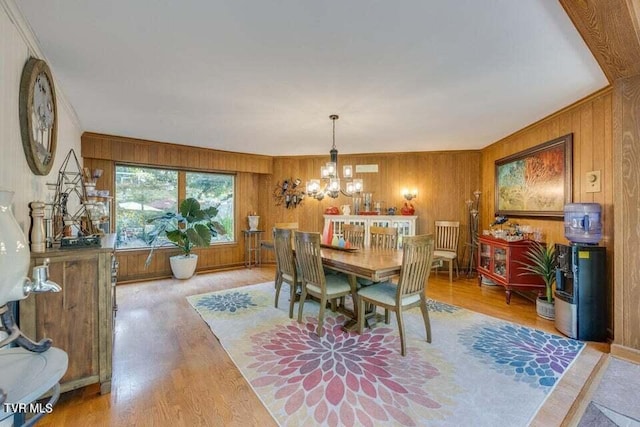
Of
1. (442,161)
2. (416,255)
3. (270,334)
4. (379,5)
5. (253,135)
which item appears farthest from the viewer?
(442,161)

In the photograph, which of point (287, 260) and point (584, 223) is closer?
point (584, 223)

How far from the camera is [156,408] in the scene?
1.85 m

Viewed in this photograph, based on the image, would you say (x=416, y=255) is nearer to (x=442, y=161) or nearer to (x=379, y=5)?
(x=379, y=5)

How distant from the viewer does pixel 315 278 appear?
2.94m

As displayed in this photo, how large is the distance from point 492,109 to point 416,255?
7.10 ft

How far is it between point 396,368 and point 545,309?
→ 227 centimetres

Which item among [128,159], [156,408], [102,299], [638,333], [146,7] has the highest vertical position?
[146,7]

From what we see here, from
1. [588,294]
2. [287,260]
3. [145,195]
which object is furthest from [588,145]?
[145,195]

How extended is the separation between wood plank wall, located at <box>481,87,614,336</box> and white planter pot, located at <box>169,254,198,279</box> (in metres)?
5.51

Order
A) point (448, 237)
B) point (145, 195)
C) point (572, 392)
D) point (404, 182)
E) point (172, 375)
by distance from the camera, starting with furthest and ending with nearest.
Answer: point (404, 182)
point (448, 237)
point (145, 195)
point (172, 375)
point (572, 392)

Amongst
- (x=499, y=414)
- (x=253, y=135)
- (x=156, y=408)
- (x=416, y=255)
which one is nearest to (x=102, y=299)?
(x=156, y=408)

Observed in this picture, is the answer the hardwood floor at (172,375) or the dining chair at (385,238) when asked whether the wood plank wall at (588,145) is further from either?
the dining chair at (385,238)

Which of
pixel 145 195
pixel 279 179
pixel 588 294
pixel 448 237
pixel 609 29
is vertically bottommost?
pixel 588 294

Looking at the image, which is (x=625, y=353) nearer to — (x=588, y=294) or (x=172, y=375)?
(x=588, y=294)
